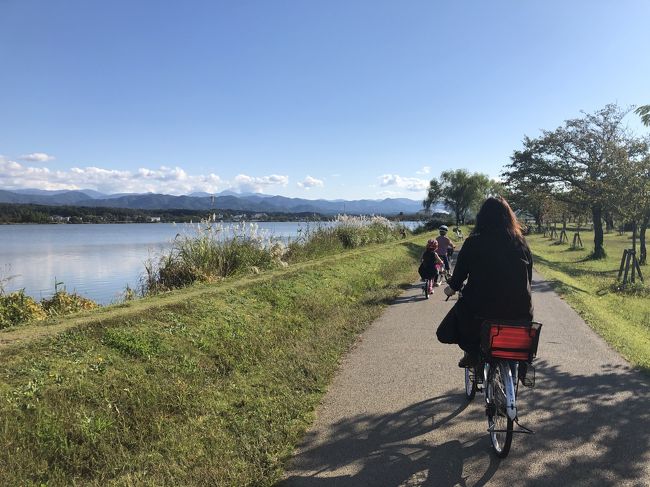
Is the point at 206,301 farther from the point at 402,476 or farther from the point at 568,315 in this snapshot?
the point at 568,315

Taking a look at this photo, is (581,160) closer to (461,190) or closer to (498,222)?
(498,222)

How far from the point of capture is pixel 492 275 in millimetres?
3760

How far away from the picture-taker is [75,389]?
3994mm

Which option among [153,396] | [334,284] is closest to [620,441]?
[153,396]

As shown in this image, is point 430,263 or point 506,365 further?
point 430,263

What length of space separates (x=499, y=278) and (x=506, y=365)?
757mm

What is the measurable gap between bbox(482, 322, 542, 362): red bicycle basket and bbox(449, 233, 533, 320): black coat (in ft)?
0.50

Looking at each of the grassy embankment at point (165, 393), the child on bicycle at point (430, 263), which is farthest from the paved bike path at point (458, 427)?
the child on bicycle at point (430, 263)

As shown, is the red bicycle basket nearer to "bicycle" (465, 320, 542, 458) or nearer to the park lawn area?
"bicycle" (465, 320, 542, 458)

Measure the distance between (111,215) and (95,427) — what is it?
55.8 metres

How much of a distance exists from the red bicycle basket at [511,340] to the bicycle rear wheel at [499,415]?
0.77 feet

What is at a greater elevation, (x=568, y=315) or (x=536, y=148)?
(x=536, y=148)

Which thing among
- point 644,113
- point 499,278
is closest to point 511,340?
point 499,278

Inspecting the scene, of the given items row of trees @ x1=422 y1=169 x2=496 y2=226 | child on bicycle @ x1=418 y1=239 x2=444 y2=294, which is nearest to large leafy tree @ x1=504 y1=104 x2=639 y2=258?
child on bicycle @ x1=418 y1=239 x2=444 y2=294
